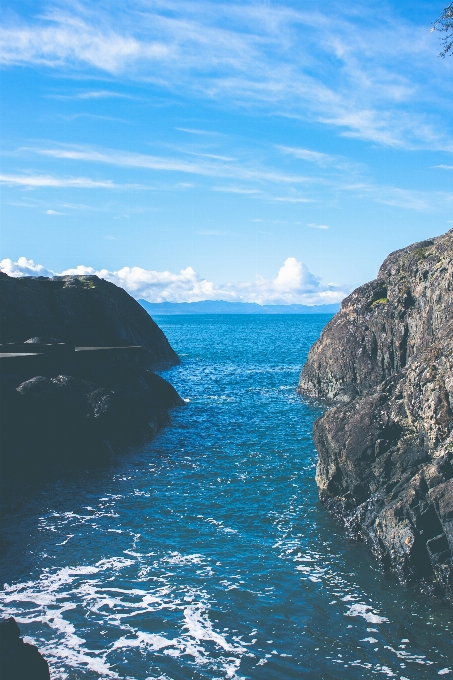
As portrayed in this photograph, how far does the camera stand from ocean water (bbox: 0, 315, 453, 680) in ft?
55.2

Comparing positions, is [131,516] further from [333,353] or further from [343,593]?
[333,353]

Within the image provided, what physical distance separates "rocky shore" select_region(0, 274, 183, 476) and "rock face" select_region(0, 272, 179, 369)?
0.11 m

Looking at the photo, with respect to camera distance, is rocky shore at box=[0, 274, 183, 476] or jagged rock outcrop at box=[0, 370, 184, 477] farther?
rocky shore at box=[0, 274, 183, 476]

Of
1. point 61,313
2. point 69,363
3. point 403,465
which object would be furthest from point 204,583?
point 61,313

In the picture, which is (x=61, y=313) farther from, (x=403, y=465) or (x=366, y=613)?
(x=366, y=613)

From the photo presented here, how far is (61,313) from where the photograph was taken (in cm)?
6134

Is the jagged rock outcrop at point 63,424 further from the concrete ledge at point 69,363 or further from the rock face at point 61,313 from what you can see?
the rock face at point 61,313

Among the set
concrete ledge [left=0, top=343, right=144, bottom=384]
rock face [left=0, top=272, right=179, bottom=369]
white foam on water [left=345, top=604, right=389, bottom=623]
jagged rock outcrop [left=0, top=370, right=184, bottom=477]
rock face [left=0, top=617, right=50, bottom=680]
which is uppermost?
rock face [left=0, top=272, right=179, bottom=369]

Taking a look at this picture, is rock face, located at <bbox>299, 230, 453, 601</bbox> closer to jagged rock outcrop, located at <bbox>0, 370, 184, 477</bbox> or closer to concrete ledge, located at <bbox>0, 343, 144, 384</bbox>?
jagged rock outcrop, located at <bbox>0, 370, 184, 477</bbox>

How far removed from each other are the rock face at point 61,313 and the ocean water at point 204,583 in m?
23.7

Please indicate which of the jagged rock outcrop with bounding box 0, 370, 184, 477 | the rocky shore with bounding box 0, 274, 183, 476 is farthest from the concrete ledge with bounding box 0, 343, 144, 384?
the jagged rock outcrop with bounding box 0, 370, 184, 477

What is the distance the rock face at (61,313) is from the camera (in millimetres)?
54125

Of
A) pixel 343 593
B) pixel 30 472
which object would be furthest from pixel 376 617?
pixel 30 472

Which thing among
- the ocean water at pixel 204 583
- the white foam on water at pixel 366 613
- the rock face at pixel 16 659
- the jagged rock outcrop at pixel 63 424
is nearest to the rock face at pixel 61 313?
the jagged rock outcrop at pixel 63 424
